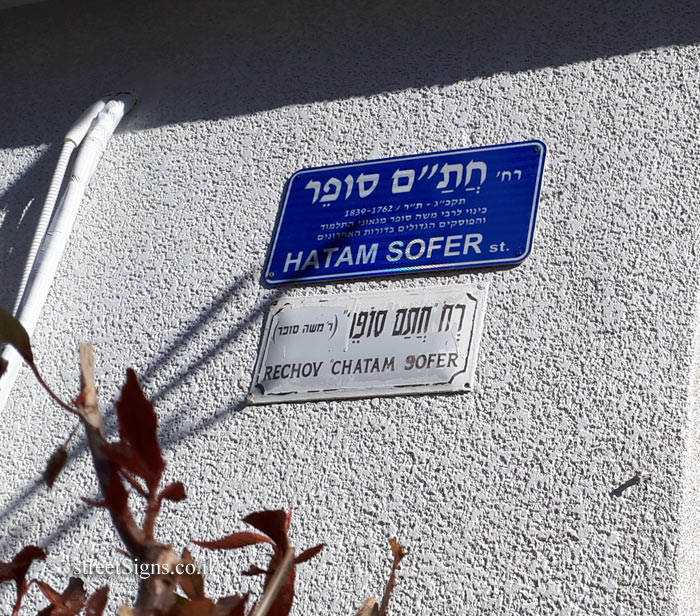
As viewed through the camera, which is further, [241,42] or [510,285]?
[241,42]

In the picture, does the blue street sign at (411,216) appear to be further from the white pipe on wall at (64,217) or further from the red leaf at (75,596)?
the red leaf at (75,596)

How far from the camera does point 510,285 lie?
2.45 metres

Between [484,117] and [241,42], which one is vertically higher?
[241,42]

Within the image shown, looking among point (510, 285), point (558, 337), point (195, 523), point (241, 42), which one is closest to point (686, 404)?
point (558, 337)

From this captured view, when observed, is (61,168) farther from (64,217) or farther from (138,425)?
(138,425)

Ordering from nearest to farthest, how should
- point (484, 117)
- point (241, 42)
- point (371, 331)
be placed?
→ point (371, 331)
point (484, 117)
point (241, 42)

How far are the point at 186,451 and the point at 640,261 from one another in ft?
4.12

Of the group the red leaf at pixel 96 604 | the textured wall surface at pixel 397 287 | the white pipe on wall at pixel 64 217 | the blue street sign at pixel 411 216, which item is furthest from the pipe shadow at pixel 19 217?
the red leaf at pixel 96 604

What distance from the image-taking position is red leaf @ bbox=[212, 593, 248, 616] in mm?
842

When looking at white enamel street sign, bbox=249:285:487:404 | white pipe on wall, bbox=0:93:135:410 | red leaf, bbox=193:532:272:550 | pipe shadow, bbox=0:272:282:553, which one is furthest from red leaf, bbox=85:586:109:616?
white pipe on wall, bbox=0:93:135:410

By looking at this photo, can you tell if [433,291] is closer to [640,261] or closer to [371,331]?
[371,331]

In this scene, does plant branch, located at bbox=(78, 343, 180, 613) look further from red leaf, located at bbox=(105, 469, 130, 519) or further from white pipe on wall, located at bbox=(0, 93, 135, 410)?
white pipe on wall, located at bbox=(0, 93, 135, 410)

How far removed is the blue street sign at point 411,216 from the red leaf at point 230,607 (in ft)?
5.63

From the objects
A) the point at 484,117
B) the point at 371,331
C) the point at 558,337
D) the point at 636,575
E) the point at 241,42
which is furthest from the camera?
the point at 241,42
